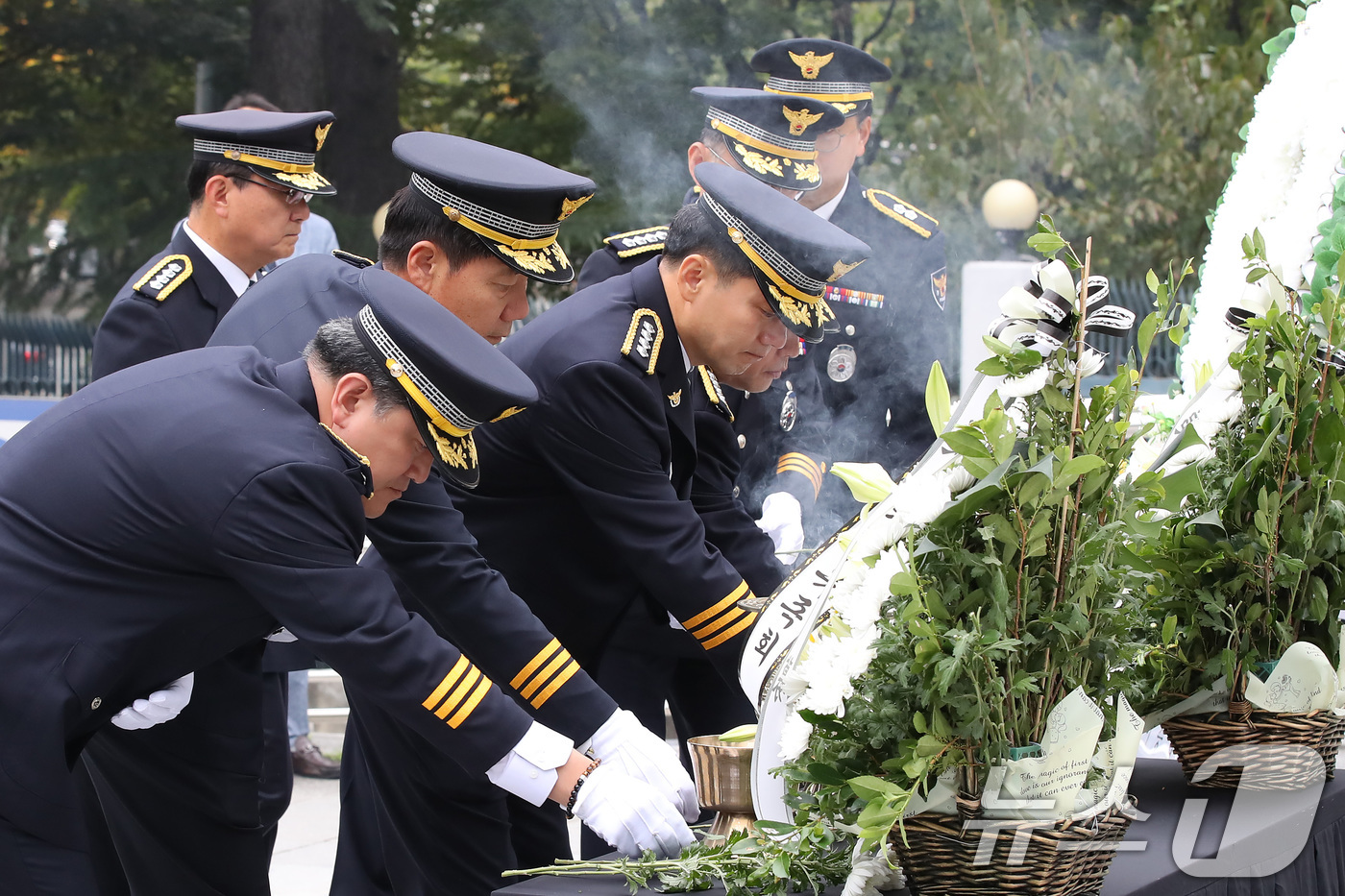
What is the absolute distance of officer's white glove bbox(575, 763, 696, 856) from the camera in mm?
2137

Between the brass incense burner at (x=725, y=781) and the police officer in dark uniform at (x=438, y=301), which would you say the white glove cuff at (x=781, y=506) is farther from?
the brass incense burner at (x=725, y=781)

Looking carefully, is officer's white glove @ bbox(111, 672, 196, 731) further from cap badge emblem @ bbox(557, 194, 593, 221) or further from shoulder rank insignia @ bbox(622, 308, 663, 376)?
cap badge emblem @ bbox(557, 194, 593, 221)

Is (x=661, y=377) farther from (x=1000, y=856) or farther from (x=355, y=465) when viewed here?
(x=1000, y=856)

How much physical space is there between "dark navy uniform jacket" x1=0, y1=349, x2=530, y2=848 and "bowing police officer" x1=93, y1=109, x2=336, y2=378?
63.7 inches

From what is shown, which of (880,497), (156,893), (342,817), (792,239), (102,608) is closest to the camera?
(880,497)

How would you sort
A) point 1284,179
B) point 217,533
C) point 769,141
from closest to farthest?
point 217,533, point 1284,179, point 769,141

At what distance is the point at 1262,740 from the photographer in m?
2.33

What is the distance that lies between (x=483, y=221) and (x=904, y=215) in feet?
6.29

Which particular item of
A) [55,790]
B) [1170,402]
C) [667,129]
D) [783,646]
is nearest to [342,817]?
[55,790]

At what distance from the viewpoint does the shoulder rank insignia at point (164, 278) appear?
12.3 ft

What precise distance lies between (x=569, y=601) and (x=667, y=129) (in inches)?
331

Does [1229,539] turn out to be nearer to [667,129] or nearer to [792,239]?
[792,239]

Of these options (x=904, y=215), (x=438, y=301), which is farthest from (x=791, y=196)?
(x=438, y=301)

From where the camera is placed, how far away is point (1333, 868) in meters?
2.34
